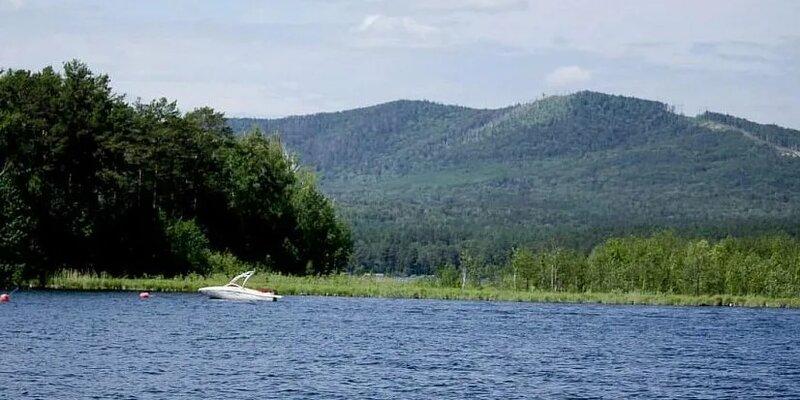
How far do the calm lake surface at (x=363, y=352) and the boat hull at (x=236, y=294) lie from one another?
2.37 meters

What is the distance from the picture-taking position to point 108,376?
45438 millimetres

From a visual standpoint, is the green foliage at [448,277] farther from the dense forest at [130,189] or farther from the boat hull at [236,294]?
the boat hull at [236,294]

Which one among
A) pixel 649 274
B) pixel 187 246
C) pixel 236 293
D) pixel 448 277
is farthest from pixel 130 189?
pixel 649 274

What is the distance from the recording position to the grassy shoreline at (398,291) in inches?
3932

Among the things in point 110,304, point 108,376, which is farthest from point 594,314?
point 108,376

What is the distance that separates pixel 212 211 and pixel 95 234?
21.1 m

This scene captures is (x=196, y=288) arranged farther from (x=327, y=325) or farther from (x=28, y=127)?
(x=327, y=325)

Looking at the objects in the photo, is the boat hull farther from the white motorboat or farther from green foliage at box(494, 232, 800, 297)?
green foliage at box(494, 232, 800, 297)

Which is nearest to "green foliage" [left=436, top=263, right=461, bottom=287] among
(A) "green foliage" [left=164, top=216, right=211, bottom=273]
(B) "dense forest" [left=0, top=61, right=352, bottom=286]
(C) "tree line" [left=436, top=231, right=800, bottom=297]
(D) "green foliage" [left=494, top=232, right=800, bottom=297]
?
(C) "tree line" [left=436, top=231, right=800, bottom=297]

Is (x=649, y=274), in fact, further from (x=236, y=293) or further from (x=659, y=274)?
(x=236, y=293)

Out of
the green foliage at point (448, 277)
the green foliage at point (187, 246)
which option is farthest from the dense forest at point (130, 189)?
the green foliage at point (448, 277)

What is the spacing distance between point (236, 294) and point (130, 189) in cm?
2009

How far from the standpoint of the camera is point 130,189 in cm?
10956

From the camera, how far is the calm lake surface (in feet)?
149
